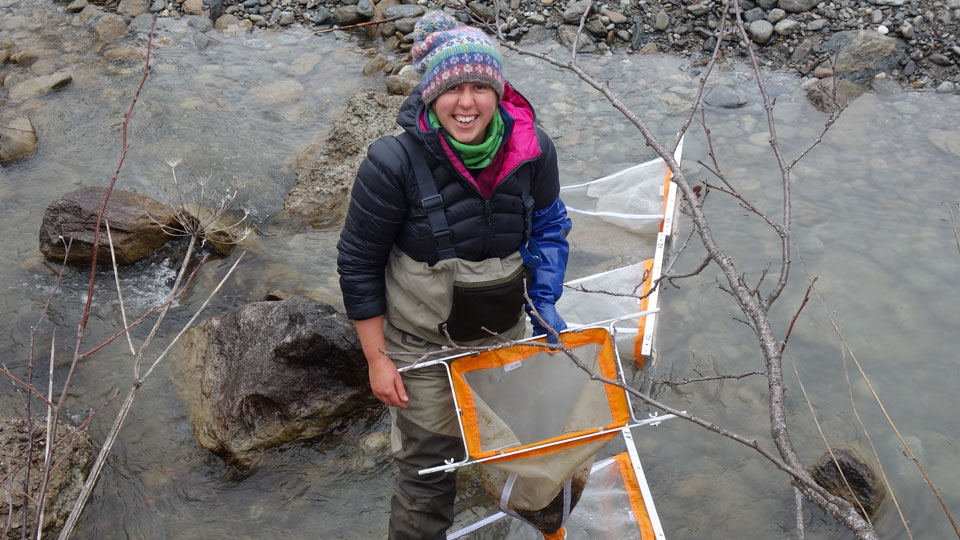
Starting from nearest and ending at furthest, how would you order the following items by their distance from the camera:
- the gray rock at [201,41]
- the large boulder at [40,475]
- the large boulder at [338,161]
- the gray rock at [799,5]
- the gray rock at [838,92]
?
the large boulder at [40,475], the large boulder at [338,161], the gray rock at [838,92], the gray rock at [799,5], the gray rock at [201,41]

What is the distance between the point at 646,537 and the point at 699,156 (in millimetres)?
3626

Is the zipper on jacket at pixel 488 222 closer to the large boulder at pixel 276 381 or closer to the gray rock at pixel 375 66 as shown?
the large boulder at pixel 276 381

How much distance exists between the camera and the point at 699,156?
19.7ft

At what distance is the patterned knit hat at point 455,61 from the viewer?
2.47 m

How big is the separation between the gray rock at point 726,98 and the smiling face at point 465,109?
15.1 feet

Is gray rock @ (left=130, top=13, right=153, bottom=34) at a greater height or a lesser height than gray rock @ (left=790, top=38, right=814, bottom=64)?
lesser

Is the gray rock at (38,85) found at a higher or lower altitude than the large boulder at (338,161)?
lower

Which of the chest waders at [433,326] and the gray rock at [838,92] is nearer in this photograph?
the chest waders at [433,326]

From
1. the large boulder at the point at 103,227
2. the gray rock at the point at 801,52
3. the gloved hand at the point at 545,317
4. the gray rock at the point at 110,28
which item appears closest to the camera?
the gloved hand at the point at 545,317

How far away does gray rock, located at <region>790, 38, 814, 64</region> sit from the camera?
22.8ft

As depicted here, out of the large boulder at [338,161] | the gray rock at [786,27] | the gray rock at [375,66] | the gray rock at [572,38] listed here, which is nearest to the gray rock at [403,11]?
the gray rock at [375,66]

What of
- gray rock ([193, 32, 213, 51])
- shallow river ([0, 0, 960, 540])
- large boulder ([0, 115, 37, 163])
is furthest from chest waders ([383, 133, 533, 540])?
gray rock ([193, 32, 213, 51])

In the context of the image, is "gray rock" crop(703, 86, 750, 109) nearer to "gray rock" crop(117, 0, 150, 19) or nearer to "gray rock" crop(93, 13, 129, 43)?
"gray rock" crop(93, 13, 129, 43)

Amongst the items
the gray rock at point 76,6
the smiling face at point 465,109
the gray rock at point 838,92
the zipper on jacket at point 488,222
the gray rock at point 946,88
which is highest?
the smiling face at point 465,109
